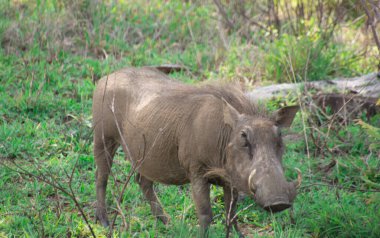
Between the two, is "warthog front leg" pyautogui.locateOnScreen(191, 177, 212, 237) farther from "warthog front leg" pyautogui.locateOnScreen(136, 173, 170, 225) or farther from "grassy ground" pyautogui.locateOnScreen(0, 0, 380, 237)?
"warthog front leg" pyautogui.locateOnScreen(136, 173, 170, 225)

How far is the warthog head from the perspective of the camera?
122 inches

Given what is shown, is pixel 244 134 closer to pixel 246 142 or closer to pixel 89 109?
pixel 246 142

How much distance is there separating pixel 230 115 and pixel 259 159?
414 mm

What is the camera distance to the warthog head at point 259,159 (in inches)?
122

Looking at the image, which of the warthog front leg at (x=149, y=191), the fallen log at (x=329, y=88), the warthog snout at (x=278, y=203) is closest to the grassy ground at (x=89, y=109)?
the warthog front leg at (x=149, y=191)

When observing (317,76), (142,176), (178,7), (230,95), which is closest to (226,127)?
(230,95)

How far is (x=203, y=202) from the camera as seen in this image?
3.75 meters

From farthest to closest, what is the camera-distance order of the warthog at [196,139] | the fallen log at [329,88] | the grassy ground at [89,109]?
the fallen log at [329,88]
the grassy ground at [89,109]
the warthog at [196,139]

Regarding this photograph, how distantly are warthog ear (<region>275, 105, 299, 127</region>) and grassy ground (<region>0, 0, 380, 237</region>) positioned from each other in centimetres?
50

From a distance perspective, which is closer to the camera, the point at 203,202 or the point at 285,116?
the point at 285,116

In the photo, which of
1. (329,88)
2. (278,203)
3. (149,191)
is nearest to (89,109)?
(149,191)

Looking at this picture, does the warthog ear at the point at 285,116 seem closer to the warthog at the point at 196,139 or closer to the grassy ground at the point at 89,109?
the warthog at the point at 196,139

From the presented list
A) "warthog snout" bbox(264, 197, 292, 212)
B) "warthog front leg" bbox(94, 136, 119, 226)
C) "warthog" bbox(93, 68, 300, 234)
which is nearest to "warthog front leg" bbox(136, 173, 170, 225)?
"warthog" bbox(93, 68, 300, 234)

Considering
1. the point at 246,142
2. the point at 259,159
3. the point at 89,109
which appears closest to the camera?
the point at 259,159
